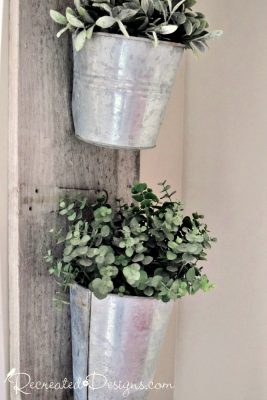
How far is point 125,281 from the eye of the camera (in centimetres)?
86

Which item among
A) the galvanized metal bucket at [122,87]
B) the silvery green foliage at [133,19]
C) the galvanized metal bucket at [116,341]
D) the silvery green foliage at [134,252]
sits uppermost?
the silvery green foliage at [133,19]

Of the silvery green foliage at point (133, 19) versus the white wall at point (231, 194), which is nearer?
the silvery green foliage at point (133, 19)

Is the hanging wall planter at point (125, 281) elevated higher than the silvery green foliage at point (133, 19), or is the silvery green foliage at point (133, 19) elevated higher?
the silvery green foliage at point (133, 19)

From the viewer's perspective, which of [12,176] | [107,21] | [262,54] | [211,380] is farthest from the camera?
[211,380]

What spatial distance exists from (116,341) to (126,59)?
43 cm

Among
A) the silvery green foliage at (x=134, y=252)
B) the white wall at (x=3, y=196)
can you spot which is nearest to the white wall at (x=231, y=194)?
the silvery green foliage at (x=134, y=252)

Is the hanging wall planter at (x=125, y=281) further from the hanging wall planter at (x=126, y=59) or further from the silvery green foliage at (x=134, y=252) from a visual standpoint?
the hanging wall planter at (x=126, y=59)

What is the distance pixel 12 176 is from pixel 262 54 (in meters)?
0.52

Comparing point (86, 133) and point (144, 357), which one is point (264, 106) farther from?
point (144, 357)

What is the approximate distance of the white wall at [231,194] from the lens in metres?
1.03

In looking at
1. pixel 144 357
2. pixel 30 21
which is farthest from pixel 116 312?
pixel 30 21

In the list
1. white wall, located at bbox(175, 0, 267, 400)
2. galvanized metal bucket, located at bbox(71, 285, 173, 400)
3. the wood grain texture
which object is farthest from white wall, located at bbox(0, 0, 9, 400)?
white wall, located at bbox(175, 0, 267, 400)

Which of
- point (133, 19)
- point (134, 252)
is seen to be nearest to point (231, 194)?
point (134, 252)

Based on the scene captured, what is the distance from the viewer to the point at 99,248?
83cm
